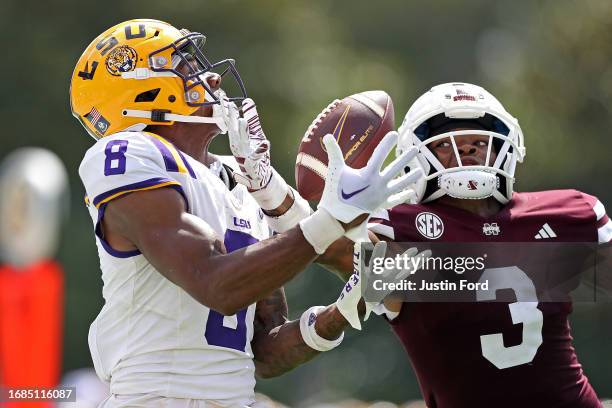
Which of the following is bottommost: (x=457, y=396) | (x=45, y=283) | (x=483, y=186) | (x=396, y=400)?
(x=396, y=400)

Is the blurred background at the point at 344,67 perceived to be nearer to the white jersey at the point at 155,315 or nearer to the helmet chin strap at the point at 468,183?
the helmet chin strap at the point at 468,183

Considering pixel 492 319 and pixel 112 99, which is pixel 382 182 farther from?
pixel 112 99

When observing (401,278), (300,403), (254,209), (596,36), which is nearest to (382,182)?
(401,278)

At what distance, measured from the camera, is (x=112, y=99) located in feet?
15.3

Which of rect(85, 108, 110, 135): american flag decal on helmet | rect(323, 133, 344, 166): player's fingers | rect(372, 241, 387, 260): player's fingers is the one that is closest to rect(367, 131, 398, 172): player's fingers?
rect(323, 133, 344, 166): player's fingers

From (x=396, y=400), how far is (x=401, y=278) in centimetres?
764

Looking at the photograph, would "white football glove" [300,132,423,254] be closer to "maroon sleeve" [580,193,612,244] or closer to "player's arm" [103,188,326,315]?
"player's arm" [103,188,326,315]

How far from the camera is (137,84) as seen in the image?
184 inches

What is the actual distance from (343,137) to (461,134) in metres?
0.53

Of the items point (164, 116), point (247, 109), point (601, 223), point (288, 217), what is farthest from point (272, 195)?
point (601, 223)

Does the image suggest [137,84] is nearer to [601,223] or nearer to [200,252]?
[200,252]

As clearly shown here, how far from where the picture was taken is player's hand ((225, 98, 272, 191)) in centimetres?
459

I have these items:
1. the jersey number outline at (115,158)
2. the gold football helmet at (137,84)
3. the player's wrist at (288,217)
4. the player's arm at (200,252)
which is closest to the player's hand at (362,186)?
the player's arm at (200,252)

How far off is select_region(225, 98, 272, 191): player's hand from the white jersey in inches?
8.7
